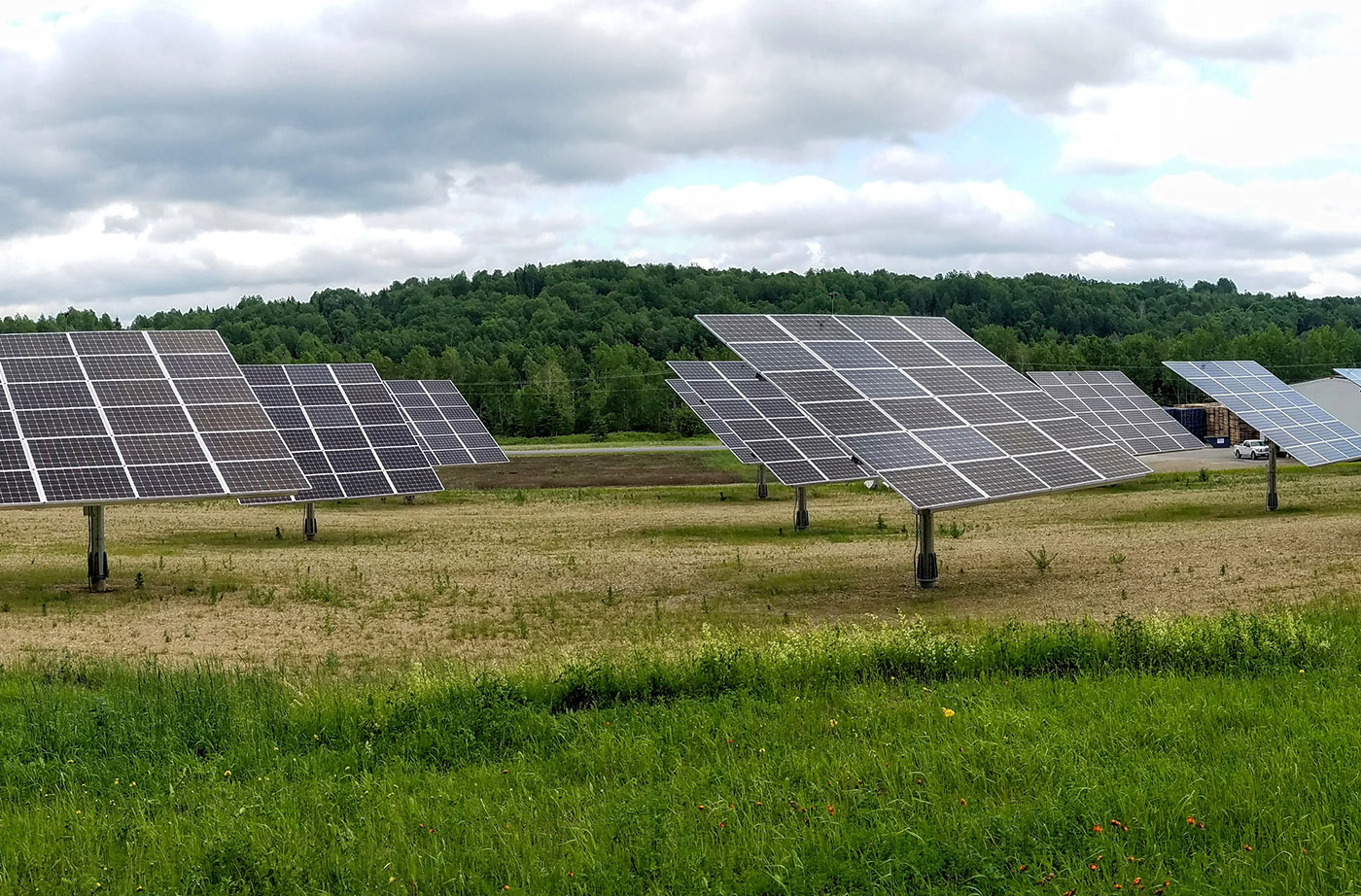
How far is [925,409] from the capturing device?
2773 cm

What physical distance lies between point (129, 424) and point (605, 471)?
141 feet

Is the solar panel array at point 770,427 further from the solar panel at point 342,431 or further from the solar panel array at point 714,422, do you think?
the solar panel at point 342,431

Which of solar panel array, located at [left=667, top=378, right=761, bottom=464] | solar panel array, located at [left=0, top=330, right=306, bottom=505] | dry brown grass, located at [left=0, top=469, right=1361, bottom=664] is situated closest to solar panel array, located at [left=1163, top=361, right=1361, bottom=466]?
dry brown grass, located at [left=0, top=469, right=1361, bottom=664]

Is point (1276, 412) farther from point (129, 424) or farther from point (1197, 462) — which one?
point (129, 424)

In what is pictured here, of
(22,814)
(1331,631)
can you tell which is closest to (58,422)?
(22,814)

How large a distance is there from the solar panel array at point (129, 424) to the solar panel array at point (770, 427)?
15731mm

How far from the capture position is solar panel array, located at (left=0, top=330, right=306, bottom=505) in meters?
25.2

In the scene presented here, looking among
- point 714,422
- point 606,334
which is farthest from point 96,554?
point 606,334

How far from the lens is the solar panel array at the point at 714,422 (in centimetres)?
4416

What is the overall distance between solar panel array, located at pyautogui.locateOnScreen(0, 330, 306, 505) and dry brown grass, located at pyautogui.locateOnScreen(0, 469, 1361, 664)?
2.45 m

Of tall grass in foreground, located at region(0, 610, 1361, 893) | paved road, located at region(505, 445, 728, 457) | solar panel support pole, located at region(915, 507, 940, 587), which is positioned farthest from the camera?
paved road, located at region(505, 445, 728, 457)

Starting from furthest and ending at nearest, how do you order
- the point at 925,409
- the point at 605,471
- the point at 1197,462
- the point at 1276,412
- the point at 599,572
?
the point at 1197,462, the point at 605,471, the point at 1276,412, the point at 599,572, the point at 925,409

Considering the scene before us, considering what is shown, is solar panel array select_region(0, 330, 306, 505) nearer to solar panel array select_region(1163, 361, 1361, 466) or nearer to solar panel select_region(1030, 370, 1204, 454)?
solar panel array select_region(1163, 361, 1361, 466)

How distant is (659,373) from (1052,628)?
110 metres
